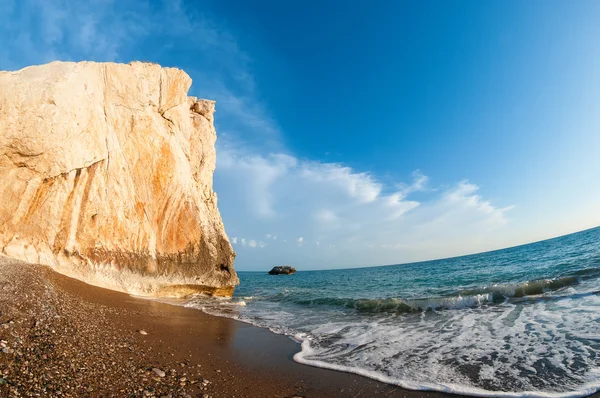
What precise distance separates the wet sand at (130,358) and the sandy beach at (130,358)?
0.05 ft

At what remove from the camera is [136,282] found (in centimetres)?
1582

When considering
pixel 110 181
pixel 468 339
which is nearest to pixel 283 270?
pixel 110 181

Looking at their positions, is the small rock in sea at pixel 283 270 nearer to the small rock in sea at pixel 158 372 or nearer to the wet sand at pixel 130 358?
the wet sand at pixel 130 358

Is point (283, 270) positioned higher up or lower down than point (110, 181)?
lower down

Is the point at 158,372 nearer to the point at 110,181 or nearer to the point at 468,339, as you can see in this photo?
the point at 468,339

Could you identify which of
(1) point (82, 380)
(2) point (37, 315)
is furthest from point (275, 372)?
(2) point (37, 315)

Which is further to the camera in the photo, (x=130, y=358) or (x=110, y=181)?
(x=110, y=181)

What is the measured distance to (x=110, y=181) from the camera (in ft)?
50.5

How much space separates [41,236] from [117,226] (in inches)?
122

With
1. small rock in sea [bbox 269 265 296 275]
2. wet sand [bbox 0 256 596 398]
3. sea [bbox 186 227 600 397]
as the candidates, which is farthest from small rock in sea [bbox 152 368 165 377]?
small rock in sea [bbox 269 265 296 275]

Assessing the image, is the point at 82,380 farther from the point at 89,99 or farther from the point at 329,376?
the point at 89,99

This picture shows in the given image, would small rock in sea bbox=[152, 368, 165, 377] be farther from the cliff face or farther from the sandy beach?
the cliff face

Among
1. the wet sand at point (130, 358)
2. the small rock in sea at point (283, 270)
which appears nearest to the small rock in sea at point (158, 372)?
the wet sand at point (130, 358)

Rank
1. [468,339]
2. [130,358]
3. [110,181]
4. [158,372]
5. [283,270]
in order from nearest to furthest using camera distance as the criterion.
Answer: [158,372]
[130,358]
[468,339]
[110,181]
[283,270]
